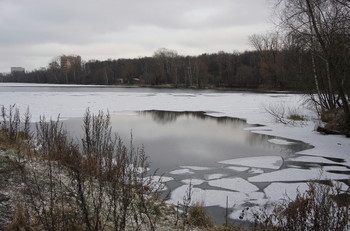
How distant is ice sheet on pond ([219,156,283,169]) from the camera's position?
377 inches

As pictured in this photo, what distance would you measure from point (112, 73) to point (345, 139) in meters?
96.5

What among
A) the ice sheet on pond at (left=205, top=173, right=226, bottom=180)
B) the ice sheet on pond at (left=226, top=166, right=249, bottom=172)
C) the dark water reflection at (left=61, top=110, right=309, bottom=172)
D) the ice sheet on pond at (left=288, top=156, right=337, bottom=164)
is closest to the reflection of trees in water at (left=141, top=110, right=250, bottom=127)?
the dark water reflection at (left=61, top=110, right=309, bottom=172)

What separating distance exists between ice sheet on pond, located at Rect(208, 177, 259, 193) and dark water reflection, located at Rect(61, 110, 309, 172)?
4.88 ft

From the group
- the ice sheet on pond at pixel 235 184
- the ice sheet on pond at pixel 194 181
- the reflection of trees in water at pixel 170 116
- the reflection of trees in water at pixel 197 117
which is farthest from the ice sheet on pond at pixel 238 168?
the reflection of trees in water at pixel 170 116

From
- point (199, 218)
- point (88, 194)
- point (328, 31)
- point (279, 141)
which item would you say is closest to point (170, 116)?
point (279, 141)

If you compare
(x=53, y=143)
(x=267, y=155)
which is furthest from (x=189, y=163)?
(x=53, y=143)

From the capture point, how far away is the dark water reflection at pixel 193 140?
34.1 ft

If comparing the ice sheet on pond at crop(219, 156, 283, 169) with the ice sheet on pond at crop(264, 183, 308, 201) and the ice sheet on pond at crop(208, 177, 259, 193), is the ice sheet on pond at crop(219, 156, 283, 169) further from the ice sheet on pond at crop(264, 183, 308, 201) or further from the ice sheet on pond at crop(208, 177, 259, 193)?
the ice sheet on pond at crop(264, 183, 308, 201)

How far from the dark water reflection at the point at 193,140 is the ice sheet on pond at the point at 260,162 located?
0.42m

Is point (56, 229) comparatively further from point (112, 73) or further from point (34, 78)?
point (34, 78)

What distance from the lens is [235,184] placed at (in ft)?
25.5

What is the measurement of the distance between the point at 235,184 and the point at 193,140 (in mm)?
5714

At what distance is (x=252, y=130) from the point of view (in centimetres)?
1609

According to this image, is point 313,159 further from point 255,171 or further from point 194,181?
point 194,181
